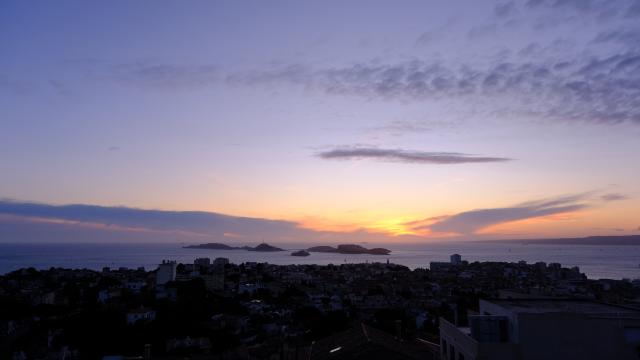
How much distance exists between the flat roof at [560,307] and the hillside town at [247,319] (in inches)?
1.6

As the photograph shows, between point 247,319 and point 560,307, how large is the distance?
76.1 feet

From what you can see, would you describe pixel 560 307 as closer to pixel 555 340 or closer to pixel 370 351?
pixel 555 340

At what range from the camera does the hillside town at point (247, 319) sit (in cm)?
1459

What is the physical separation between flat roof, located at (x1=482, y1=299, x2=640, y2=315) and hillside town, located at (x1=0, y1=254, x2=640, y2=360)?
0.04m

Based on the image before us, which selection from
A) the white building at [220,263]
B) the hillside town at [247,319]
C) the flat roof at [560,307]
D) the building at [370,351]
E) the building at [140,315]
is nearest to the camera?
the flat roof at [560,307]

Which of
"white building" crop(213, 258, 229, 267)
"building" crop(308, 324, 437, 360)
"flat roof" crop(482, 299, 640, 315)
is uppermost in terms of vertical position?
"flat roof" crop(482, 299, 640, 315)

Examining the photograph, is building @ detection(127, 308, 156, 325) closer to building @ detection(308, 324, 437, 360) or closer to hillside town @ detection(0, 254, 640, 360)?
hillside town @ detection(0, 254, 640, 360)

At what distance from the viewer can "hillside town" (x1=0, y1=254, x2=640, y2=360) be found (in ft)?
47.9

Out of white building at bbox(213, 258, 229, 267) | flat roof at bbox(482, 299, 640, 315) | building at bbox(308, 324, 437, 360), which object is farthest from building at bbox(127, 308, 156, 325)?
white building at bbox(213, 258, 229, 267)

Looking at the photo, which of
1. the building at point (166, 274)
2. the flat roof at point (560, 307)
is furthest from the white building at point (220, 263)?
the flat roof at point (560, 307)

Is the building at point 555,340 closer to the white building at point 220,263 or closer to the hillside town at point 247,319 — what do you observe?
the hillside town at point 247,319

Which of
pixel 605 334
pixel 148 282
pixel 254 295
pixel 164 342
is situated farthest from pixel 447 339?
pixel 148 282

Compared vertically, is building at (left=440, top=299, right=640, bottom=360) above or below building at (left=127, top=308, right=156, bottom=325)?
above

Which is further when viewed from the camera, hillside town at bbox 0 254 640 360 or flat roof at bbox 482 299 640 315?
hillside town at bbox 0 254 640 360
